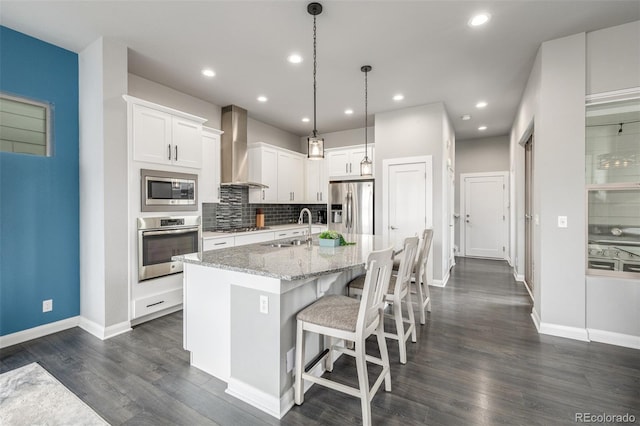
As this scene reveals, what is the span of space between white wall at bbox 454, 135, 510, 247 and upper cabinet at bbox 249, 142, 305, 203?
407 centimetres

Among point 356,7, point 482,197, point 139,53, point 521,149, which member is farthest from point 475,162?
point 139,53

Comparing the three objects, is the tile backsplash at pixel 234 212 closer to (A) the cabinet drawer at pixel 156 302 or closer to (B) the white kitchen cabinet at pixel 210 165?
(B) the white kitchen cabinet at pixel 210 165

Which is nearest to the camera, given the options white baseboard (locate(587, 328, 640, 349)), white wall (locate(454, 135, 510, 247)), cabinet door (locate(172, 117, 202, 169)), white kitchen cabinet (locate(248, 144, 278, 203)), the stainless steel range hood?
white baseboard (locate(587, 328, 640, 349))

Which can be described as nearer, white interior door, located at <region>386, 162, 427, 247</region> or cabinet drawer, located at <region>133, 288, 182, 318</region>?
cabinet drawer, located at <region>133, 288, 182, 318</region>

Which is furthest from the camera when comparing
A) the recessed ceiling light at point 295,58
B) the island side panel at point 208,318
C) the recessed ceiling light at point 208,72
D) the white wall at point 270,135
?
the white wall at point 270,135

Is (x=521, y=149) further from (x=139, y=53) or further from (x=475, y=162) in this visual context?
(x=139, y=53)

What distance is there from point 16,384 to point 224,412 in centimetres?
116

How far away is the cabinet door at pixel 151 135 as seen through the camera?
3070 mm

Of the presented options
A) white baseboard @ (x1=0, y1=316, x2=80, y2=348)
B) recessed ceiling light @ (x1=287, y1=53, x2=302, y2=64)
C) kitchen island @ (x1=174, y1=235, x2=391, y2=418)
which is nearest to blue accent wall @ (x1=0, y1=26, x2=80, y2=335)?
white baseboard @ (x1=0, y1=316, x2=80, y2=348)

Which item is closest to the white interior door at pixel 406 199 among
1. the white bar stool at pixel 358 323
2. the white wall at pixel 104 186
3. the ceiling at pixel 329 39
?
the ceiling at pixel 329 39

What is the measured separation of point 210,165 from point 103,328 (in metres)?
2.49

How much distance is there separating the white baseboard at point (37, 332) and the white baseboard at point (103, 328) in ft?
0.34

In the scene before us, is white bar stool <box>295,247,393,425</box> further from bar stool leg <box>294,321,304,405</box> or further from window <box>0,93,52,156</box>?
window <box>0,93,52,156</box>

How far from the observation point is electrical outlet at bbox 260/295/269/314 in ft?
5.86
